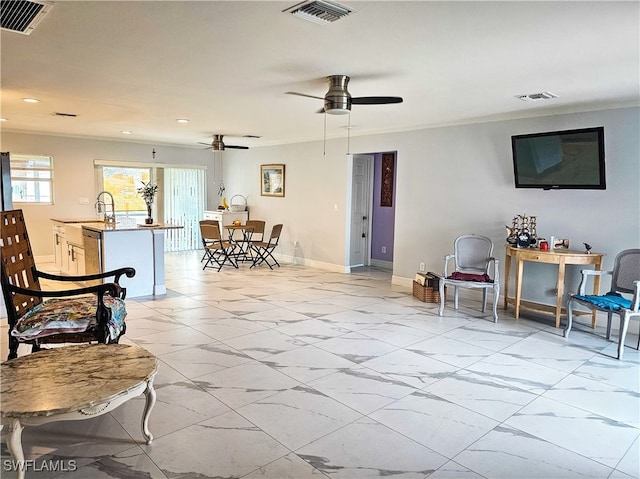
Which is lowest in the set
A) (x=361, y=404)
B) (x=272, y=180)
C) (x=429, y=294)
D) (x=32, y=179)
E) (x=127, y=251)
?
(x=361, y=404)

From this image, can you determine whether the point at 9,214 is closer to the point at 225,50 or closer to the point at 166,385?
the point at 166,385

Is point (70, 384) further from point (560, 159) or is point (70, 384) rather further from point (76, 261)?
point (560, 159)

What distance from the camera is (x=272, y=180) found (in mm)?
9039

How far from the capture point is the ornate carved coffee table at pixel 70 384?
1.84 m

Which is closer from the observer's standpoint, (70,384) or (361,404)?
(70,384)

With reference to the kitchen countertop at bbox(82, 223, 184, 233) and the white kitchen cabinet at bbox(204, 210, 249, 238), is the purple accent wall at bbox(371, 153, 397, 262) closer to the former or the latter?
the white kitchen cabinet at bbox(204, 210, 249, 238)

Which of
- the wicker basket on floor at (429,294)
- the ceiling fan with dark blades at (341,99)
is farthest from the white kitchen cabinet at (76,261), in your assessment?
the wicker basket on floor at (429,294)

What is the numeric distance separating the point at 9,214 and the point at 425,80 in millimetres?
3379

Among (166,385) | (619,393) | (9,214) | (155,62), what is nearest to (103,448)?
(166,385)

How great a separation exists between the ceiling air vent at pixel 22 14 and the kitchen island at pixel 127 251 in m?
3.01

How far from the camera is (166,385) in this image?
310 centimetres

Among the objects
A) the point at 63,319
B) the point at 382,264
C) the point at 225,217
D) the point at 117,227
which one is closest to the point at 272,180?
the point at 225,217

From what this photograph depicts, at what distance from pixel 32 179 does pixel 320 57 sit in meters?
7.02

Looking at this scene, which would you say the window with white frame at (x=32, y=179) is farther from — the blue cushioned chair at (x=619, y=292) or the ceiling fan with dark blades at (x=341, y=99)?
the blue cushioned chair at (x=619, y=292)
